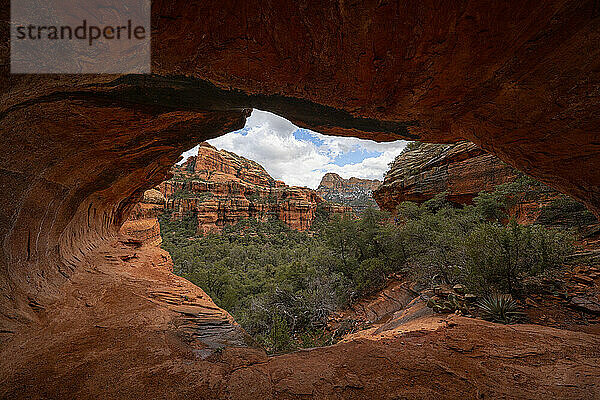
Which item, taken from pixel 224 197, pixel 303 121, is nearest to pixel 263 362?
pixel 303 121

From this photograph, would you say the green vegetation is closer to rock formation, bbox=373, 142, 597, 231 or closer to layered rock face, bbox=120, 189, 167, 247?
rock formation, bbox=373, 142, 597, 231

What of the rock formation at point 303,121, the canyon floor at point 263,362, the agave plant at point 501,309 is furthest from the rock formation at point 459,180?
the canyon floor at point 263,362

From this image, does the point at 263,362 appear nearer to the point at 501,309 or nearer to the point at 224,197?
the point at 501,309

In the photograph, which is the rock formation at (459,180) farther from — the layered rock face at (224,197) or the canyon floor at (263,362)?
the layered rock face at (224,197)

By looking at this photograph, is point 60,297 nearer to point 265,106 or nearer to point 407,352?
point 265,106

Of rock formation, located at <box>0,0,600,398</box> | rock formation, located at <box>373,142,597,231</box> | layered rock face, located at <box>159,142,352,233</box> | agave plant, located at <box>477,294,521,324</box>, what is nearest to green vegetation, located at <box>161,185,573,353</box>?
agave plant, located at <box>477,294,521,324</box>

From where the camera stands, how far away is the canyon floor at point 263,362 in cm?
208

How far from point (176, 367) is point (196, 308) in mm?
2343

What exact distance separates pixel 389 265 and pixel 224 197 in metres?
36.6

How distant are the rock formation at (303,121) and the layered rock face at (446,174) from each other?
11.0 meters

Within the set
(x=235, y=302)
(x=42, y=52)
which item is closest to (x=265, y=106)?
(x=42, y=52)

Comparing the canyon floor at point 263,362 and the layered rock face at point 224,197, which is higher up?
the layered rock face at point 224,197

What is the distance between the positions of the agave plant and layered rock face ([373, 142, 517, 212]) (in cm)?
1039

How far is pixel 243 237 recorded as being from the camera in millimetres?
32438
